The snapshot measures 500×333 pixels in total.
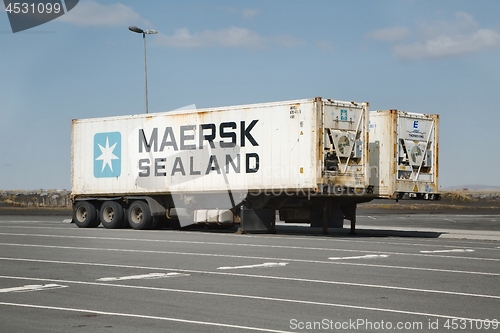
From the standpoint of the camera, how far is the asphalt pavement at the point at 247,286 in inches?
398

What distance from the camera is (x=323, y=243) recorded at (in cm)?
2330

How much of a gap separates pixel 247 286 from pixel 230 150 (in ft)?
47.0

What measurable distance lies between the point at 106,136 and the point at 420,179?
1207cm

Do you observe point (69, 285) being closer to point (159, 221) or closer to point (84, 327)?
point (84, 327)

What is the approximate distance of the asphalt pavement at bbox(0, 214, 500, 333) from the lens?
1012 cm

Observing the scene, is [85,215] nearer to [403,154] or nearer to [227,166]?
[227,166]

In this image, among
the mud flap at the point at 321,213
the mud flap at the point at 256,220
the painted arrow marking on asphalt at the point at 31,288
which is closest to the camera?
the painted arrow marking on asphalt at the point at 31,288

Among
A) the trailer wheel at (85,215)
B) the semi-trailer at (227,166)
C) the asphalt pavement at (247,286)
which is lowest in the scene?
the asphalt pavement at (247,286)

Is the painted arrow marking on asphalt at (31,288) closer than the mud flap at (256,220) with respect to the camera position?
Yes

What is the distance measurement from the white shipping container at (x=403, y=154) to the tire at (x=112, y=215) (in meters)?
9.82

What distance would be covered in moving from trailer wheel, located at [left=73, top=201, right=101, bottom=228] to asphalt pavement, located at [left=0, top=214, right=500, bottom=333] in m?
9.11

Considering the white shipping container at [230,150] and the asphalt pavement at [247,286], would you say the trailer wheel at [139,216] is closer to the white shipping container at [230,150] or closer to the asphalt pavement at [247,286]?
the white shipping container at [230,150]

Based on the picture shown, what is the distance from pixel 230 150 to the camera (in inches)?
1085

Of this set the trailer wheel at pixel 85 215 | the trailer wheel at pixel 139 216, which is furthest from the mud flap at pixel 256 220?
the trailer wheel at pixel 85 215
